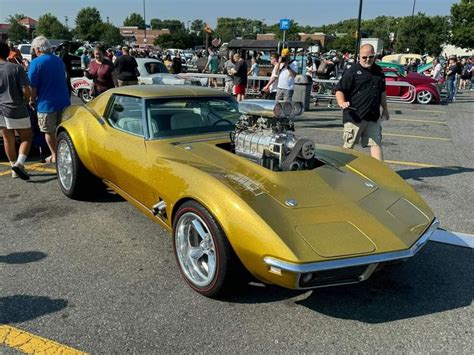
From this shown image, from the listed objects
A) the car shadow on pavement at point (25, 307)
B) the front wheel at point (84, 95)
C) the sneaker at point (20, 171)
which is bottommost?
the car shadow on pavement at point (25, 307)

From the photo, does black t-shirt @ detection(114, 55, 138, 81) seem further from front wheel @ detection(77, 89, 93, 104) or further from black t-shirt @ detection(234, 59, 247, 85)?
front wheel @ detection(77, 89, 93, 104)

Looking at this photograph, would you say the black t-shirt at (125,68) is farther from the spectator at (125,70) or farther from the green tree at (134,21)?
the green tree at (134,21)

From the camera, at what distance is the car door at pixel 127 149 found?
3604mm

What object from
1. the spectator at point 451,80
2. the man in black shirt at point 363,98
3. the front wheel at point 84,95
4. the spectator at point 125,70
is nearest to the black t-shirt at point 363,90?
the man in black shirt at point 363,98

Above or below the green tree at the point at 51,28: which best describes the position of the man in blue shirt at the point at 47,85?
below

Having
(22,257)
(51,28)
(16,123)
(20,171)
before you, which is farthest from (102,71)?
(51,28)

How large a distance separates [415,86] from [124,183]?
46.9 feet

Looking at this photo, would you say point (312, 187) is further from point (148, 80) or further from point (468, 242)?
point (148, 80)

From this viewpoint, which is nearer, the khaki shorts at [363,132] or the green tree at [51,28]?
the khaki shorts at [363,132]

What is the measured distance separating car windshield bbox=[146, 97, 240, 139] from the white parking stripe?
7.31 feet

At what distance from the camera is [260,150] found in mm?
3477

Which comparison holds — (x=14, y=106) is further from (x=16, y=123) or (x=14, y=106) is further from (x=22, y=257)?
(x=22, y=257)

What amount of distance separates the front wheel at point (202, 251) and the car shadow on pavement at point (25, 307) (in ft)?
2.80

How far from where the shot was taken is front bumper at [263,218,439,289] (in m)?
2.42
